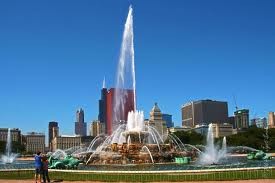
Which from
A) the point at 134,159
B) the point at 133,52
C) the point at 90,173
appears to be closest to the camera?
the point at 90,173

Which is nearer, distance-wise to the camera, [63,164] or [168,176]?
[168,176]

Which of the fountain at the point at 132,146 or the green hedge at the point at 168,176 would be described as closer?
the green hedge at the point at 168,176

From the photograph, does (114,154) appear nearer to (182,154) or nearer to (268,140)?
(182,154)

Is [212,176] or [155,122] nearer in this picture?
[212,176]

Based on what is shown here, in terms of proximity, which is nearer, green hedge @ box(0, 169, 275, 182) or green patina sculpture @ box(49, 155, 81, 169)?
green hedge @ box(0, 169, 275, 182)

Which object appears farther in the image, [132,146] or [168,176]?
[132,146]

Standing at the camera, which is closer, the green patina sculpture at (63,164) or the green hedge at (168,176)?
the green hedge at (168,176)

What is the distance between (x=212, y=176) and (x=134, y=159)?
2181 centimetres

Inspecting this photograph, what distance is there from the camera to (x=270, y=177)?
2769cm

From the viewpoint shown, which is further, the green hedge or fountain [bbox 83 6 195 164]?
fountain [bbox 83 6 195 164]

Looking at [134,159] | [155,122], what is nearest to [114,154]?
[134,159]

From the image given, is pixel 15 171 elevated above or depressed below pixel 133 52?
below

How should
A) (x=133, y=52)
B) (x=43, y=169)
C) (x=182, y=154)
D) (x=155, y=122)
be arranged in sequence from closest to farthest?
1. (x=43, y=169)
2. (x=182, y=154)
3. (x=133, y=52)
4. (x=155, y=122)

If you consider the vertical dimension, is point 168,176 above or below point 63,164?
below
